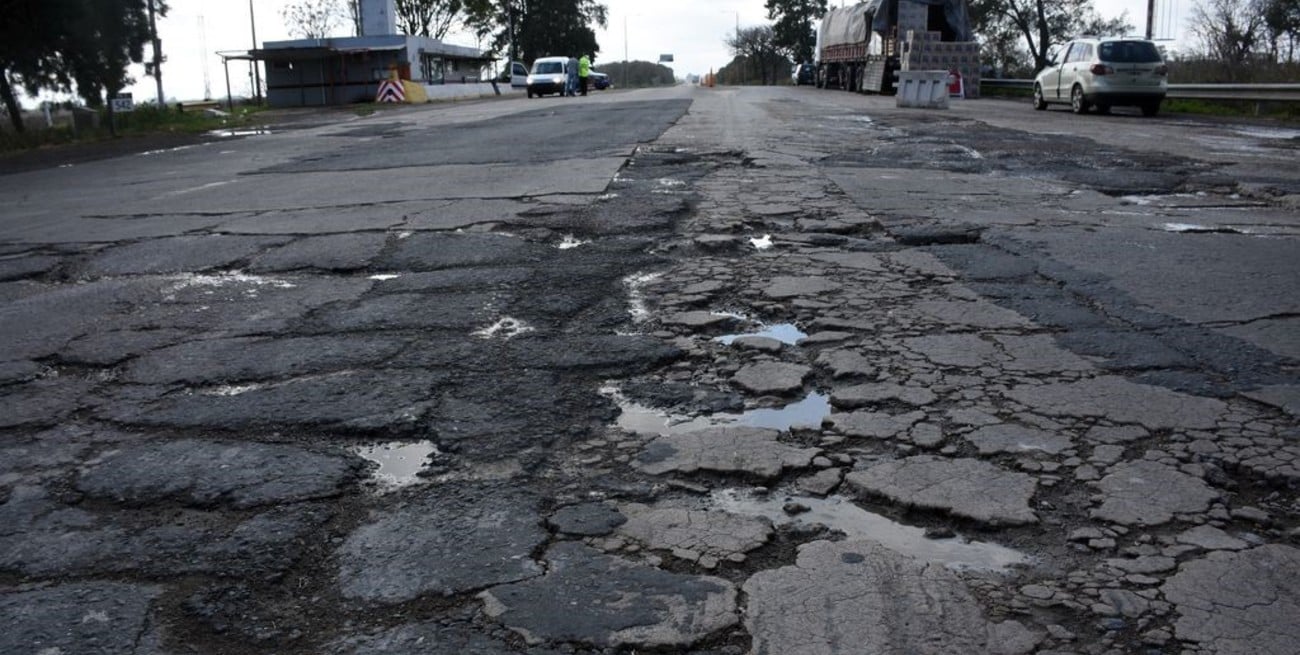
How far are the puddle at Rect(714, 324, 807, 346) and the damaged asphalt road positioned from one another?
0.11ft

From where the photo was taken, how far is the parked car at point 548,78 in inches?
1762

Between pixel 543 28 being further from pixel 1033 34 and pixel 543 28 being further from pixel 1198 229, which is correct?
pixel 1198 229

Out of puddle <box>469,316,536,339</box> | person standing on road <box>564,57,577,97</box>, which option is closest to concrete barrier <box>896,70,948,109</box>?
puddle <box>469,316,536,339</box>

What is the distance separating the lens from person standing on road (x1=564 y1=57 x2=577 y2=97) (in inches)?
1789

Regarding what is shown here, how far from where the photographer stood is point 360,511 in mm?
2783

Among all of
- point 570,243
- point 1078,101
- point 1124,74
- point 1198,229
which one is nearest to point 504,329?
point 570,243

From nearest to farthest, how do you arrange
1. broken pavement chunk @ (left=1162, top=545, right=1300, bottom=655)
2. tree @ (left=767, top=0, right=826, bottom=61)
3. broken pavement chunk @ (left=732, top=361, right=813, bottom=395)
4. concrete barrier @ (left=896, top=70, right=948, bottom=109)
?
broken pavement chunk @ (left=1162, top=545, right=1300, bottom=655) < broken pavement chunk @ (left=732, top=361, right=813, bottom=395) < concrete barrier @ (left=896, top=70, right=948, bottom=109) < tree @ (left=767, top=0, right=826, bottom=61)

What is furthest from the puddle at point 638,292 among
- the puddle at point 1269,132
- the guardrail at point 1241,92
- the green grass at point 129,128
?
the guardrail at point 1241,92

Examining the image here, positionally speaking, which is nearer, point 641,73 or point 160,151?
point 160,151

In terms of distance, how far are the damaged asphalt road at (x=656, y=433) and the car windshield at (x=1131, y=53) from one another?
1441 cm

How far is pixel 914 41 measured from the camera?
27203 millimetres

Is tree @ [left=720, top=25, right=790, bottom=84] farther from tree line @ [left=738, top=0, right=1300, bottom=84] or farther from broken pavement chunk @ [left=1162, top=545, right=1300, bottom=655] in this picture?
broken pavement chunk @ [left=1162, top=545, right=1300, bottom=655]

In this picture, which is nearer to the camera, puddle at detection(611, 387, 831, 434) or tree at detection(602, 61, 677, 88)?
puddle at detection(611, 387, 831, 434)

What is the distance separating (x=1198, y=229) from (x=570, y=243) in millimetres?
4411
